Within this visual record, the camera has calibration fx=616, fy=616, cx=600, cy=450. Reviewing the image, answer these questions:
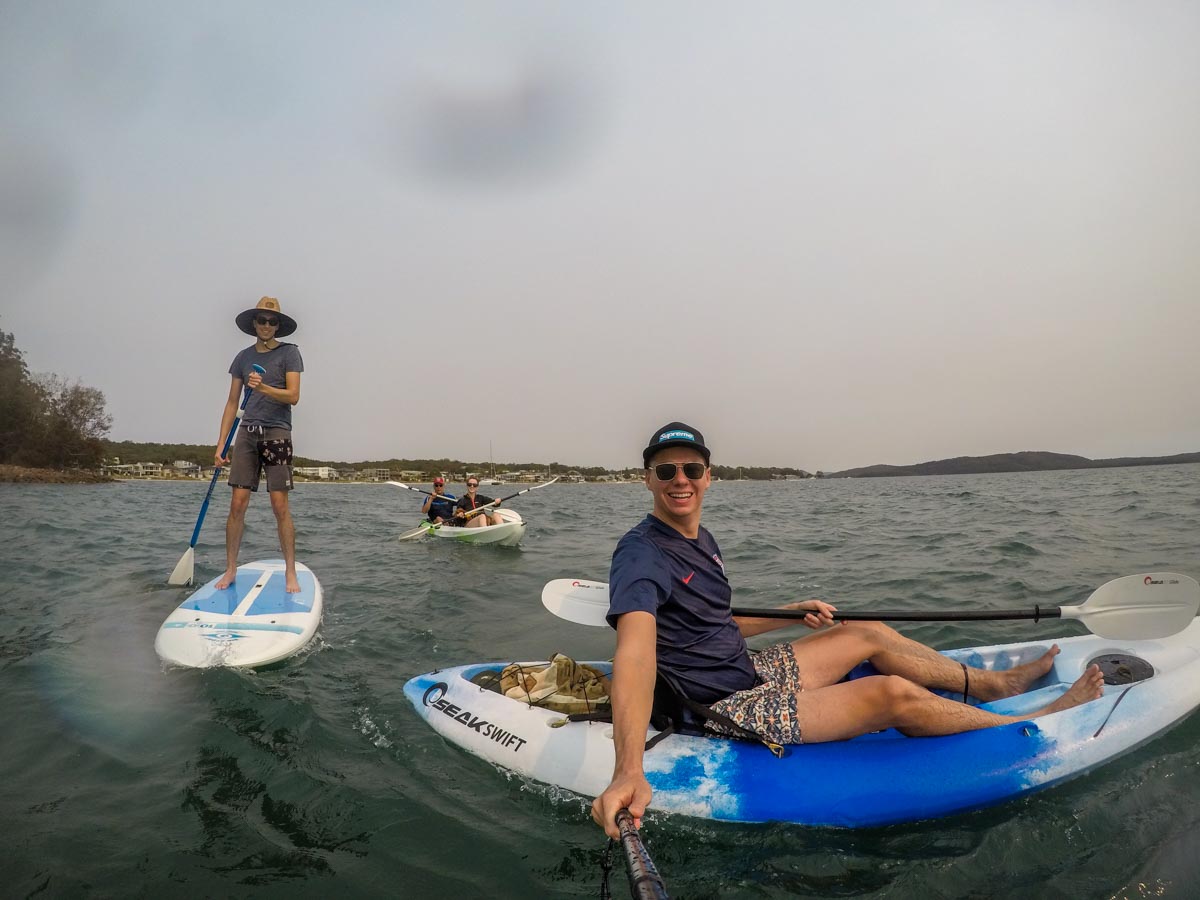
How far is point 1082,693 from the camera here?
3.78m

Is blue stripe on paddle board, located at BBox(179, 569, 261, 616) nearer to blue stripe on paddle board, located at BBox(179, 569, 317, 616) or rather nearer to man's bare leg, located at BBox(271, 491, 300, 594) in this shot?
blue stripe on paddle board, located at BBox(179, 569, 317, 616)

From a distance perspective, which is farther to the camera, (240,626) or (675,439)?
(240,626)

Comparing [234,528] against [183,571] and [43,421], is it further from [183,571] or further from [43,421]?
[43,421]

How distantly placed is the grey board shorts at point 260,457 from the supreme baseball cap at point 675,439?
4.05 metres

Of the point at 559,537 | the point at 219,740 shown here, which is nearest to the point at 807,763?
the point at 219,740

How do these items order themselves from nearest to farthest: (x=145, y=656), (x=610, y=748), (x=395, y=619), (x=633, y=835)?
(x=633, y=835) → (x=610, y=748) → (x=145, y=656) → (x=395, y=619)

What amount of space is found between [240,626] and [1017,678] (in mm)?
6234

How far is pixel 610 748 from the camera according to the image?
11.4ft

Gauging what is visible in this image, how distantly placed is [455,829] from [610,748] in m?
0.90

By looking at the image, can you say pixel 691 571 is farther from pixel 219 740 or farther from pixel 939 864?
pixel 219 740

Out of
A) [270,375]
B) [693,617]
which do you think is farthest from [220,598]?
[693,617]

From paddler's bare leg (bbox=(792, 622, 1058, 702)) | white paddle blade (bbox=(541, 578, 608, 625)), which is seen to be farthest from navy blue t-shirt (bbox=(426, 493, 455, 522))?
paddler's bare leg (bbox=(792, 622, 1058, 702))

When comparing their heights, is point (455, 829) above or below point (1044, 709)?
below

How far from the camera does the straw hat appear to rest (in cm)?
573
